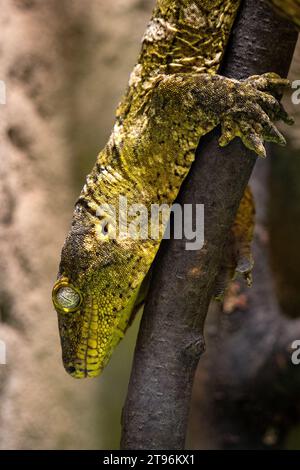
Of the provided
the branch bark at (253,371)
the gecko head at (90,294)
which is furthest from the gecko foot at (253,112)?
the branch bark at (253,371)

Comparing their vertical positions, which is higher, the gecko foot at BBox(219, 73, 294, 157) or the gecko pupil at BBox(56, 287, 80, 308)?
the gecko foot at BBox(219, 73, 294, 157)

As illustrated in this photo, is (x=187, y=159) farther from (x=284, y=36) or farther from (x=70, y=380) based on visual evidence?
(x=70, y=380)

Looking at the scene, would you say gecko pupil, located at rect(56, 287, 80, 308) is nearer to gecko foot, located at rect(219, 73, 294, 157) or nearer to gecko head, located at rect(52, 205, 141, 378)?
gecko head, located at rect(52, 205, 141, 378)

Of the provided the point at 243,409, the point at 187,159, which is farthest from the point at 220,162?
the point at 243,409

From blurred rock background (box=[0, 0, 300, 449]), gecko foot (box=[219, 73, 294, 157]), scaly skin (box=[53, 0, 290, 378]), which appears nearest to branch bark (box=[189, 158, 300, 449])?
blurred rock background (box=[0, 0, 300, 449])

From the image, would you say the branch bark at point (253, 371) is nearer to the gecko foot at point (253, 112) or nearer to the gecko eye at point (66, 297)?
the gecko eye at point (66, 297)

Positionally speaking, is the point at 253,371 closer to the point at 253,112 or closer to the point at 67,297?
the point at 67,297
